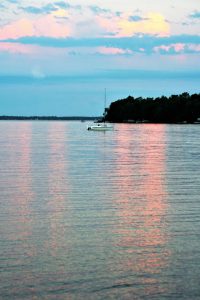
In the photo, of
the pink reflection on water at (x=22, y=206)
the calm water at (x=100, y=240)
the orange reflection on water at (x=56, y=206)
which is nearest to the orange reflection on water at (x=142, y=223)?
the calm water at (x=100, y=240)

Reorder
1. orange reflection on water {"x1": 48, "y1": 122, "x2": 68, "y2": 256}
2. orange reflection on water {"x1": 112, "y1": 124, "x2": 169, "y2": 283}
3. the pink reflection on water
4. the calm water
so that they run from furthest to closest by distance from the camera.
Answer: the pink reflection on water, orange reflection on water {"x1": 48, "y1": 122, "x2": 68, "y2": 256}, orange reflection on water {"x1": 112, "y1": 124, "x2": 169, "y2": 283}, the calm water

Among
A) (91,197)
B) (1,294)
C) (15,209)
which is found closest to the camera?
(1,294)

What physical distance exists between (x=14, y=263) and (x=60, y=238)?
292 centimetres

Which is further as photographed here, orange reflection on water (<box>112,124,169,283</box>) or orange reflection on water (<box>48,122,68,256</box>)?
orange reflection on water (<box>48,122,68,256</box>)

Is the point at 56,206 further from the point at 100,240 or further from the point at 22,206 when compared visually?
the point at 100,240

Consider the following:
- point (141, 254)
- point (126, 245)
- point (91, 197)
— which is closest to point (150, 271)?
point (141, 254)

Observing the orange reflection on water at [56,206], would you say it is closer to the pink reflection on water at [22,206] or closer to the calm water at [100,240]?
the calm water at [100,240]

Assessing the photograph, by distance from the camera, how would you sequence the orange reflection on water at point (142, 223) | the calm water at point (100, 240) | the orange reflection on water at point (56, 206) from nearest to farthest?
the calm water at point (100, 240) < the orange reflection on water at point (142, 223) < the orange reflection on water at point (56, 206)

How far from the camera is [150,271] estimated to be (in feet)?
42.8

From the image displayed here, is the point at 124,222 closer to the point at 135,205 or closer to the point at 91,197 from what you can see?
the point at 135,205

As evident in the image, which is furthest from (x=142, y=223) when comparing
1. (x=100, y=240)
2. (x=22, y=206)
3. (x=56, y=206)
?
(x=22, y=206)

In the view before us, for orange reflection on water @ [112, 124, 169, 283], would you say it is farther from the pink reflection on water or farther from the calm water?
the pink reflection on water

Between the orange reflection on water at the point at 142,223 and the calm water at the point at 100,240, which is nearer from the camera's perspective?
the calm water at the point at 100,240

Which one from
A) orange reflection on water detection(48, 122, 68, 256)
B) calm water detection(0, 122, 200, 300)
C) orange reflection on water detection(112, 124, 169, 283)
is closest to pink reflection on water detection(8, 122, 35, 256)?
calm water detection(0, 122, 200, 300)
